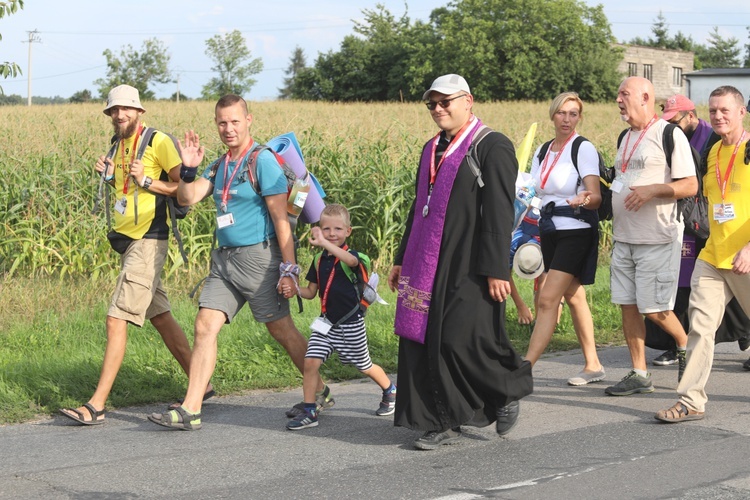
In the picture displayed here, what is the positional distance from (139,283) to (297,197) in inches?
46.1

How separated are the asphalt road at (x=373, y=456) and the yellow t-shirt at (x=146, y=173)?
1.23 meters

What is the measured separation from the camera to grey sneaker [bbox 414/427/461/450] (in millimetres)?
5676

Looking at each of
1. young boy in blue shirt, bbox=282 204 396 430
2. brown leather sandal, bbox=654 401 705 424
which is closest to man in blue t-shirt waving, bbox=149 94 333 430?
young boy in blue shirt, bbox=282 204 396 430

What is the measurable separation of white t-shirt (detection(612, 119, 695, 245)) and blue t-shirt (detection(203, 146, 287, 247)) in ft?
8.10

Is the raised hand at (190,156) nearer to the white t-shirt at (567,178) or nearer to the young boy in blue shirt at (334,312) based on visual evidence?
the young boy in blue shirt at (334,312)

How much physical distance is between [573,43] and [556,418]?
66942mm

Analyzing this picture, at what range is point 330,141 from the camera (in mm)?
13891

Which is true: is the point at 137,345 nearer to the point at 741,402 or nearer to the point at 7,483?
the point at 7,483

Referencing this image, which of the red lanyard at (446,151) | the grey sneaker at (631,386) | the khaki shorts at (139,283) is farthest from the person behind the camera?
the grey sneaker at (631,386)

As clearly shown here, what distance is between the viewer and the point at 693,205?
7.36 meters

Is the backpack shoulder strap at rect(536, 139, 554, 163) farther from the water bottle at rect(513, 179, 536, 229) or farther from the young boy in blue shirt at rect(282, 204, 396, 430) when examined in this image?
the young boy in blue shirt at rect(282, 204, 396, 430)

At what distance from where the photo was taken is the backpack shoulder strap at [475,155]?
5.63 metres

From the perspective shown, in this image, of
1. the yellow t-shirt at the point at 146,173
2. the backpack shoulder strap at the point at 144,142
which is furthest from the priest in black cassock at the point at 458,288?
the backpack shoulder strap at the point at 144,142

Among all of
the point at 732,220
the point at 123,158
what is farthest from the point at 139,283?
the point at 732,220
